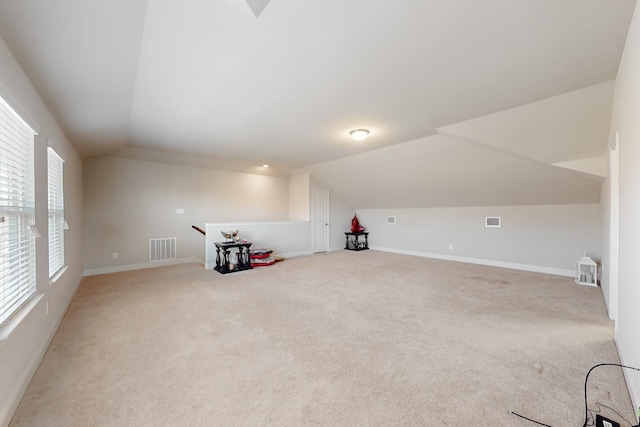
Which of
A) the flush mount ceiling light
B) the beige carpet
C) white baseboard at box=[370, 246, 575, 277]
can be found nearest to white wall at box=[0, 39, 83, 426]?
the beige carpet

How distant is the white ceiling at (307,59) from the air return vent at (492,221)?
2309 millimetres

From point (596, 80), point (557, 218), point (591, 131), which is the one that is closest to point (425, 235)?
point (557, 218)

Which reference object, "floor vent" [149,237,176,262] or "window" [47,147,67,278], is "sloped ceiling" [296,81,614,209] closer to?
"floor vent" [149,237,176,262]

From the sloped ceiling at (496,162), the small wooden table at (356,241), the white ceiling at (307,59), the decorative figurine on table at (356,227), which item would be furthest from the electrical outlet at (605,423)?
the decorative figurine on table at (356,227)

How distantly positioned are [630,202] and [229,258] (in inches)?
220

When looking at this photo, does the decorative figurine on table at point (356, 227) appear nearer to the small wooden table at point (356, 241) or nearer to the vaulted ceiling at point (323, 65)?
the small wooden table at point (356, 241)

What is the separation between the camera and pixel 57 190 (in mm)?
3309

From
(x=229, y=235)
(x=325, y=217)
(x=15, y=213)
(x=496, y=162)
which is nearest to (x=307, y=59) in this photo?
(x=15, y=213)

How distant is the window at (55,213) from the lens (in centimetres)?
300

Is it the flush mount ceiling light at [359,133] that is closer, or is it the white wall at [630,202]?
the white wall at [630,202]

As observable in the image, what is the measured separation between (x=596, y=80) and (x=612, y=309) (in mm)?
2399

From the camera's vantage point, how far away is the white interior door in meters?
7.77

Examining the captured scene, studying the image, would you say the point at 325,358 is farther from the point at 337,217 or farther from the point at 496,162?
the point at 337,217

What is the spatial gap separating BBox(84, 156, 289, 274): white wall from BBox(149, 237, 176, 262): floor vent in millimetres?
98
